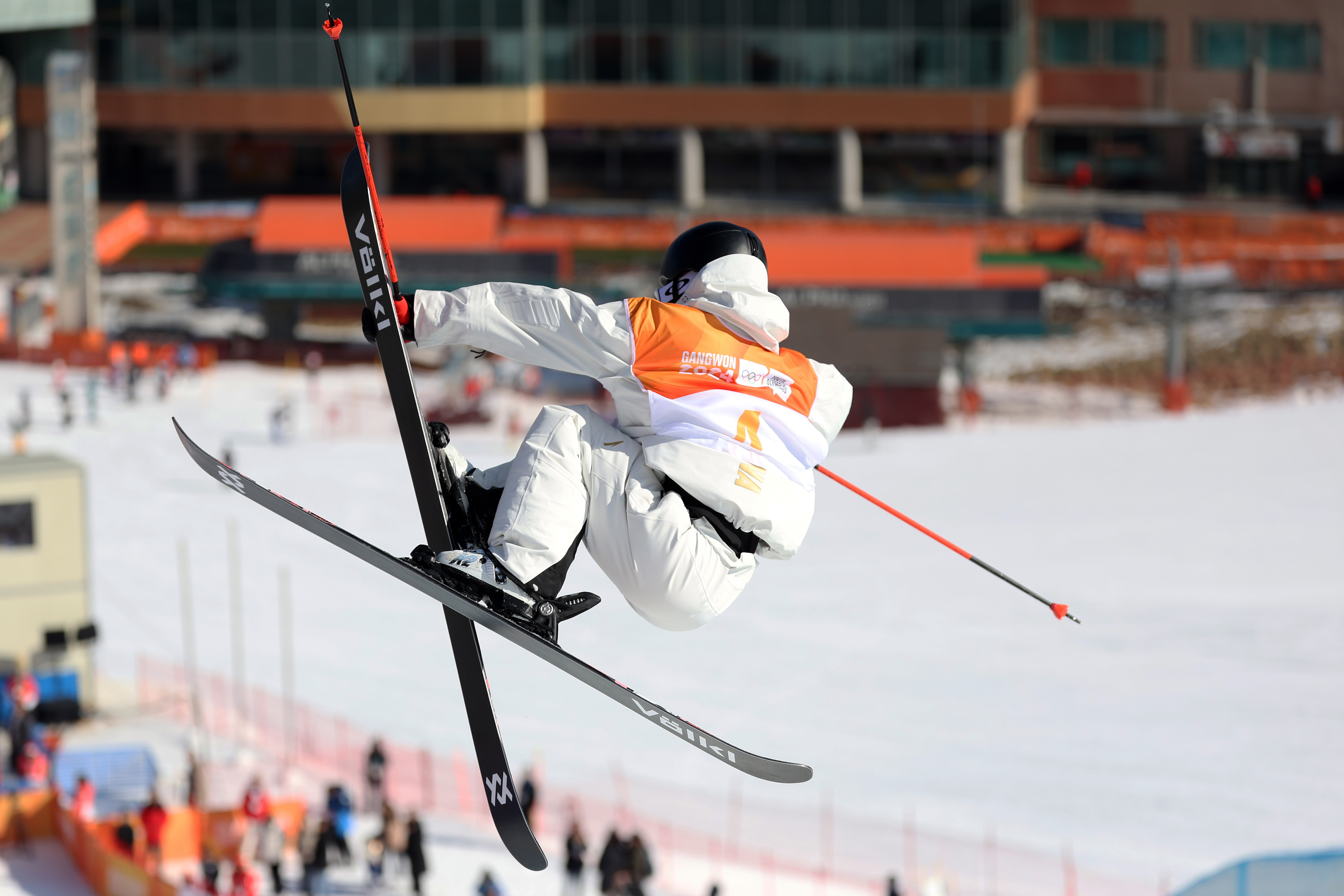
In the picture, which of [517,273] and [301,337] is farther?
[301,337]

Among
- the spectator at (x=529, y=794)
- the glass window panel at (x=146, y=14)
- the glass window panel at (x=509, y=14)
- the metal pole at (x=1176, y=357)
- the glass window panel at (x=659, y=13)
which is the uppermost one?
the glass window panel at (x=146, y=14)

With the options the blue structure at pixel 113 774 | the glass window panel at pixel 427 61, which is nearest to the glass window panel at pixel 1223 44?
the glass window panel at pixel 427 61

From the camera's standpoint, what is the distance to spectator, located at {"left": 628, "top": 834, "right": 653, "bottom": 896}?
50.2 feet

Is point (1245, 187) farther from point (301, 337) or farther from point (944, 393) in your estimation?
point (301, 337)

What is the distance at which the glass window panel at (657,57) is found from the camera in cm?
4606

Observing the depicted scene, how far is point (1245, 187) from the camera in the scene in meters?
53.9

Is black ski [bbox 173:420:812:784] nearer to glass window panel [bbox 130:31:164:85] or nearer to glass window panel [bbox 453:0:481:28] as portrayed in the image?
glass window panel [bbox 453:0:481:28]

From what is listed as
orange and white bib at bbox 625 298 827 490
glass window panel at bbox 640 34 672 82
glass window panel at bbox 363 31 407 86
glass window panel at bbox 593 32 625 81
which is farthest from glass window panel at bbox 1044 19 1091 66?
orange and white bib at bbox 625 298 827 490

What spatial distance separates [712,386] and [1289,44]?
A: 54.0 metres

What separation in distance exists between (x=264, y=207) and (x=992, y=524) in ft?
62.7

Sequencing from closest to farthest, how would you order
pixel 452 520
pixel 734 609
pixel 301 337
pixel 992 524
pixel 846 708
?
pixel 452 520
pixel 846 708
pixel 734 609
pixel 992 524
pixel 301 337

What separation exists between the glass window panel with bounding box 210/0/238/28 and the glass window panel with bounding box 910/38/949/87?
59.9ft

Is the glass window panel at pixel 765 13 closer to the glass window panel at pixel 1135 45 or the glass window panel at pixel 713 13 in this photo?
the glass window panel at pixel 713 13

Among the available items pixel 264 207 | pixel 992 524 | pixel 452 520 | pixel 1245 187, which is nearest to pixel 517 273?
pixel 264 207
